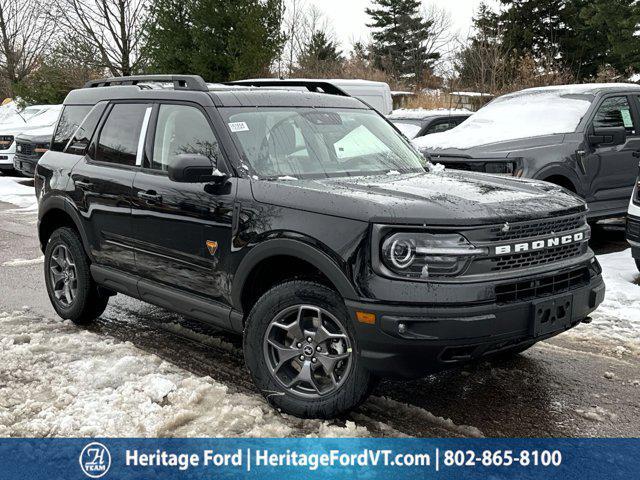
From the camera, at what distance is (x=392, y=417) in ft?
13.0

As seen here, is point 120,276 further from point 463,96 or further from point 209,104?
point 463,96

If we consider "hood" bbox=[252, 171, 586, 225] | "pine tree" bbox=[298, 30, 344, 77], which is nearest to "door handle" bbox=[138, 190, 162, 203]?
"hood" bbox=[252, 171, 586, 225]

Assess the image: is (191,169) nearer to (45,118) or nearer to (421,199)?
(421,199)

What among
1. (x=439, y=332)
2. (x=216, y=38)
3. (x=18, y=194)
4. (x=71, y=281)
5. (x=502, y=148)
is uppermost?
(x=216, y=38)

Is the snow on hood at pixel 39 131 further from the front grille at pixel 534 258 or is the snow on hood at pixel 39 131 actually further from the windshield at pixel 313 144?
the front grille at pixel 534 258

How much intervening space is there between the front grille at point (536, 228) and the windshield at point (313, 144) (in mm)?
1145

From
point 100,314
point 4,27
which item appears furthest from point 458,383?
point 4,27

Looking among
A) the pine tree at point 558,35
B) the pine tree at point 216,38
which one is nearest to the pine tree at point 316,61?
the pine tree at point 558,35

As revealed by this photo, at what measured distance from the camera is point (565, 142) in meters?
8.11

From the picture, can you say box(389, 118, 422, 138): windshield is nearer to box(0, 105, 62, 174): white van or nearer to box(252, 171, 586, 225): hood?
box(252, 171, 586, 225): hood

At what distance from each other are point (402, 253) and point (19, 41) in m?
46.6

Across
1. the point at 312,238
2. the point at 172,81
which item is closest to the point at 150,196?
the point at 172,81

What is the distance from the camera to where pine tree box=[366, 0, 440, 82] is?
49.8 m

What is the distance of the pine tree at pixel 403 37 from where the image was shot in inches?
1959
